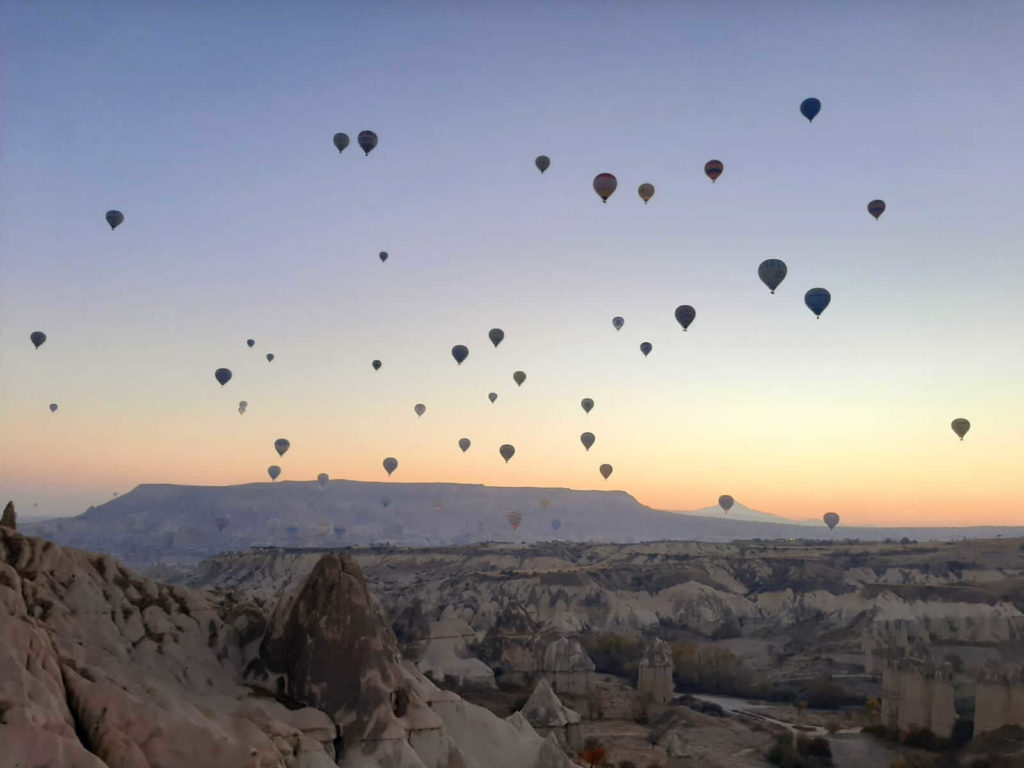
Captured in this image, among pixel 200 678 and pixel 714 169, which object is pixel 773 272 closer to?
pixel 714 169

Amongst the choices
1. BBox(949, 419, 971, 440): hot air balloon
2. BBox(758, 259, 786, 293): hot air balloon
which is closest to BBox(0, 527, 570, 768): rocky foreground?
BBox(758, 259, 786, 293): hot air balloon

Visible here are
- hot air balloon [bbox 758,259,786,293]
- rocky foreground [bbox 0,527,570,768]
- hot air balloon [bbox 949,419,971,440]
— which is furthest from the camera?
hot air balloon [bbox 949,419,971,440]

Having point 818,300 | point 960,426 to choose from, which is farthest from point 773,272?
point 960,426

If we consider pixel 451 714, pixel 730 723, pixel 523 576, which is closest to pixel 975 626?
pixel 730 723

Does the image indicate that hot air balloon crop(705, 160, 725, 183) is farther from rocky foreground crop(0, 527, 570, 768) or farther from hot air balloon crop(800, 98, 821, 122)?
rocky foreground crop(0, 527, 570, 768)

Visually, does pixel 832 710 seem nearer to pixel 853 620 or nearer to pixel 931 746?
pixel 931 746

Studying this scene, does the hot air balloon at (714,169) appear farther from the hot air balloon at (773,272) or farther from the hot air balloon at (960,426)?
the hot air balloon at (960,426)
